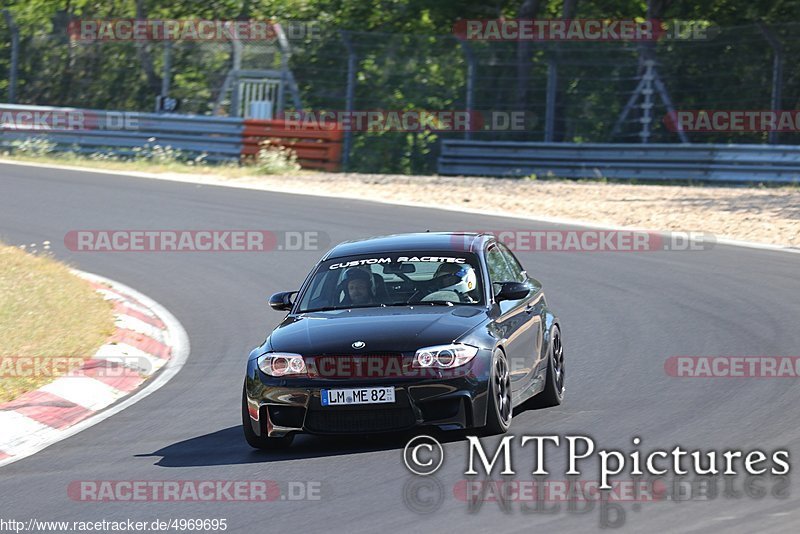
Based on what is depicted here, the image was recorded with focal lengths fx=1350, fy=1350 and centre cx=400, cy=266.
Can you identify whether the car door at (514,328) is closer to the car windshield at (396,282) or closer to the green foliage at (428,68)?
the car windshield at (396,282)

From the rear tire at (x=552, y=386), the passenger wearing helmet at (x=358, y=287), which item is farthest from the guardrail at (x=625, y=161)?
the passenger wearing helmet at (x=358, y=287)

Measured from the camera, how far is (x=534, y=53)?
28719 millimetres

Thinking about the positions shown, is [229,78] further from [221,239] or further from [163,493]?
[163,493]

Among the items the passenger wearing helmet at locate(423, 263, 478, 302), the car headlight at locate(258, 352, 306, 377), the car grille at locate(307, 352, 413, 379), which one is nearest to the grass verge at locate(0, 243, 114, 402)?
the car headlight at locate(258, 352, 306, 377)

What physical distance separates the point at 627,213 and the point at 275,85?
1236cm

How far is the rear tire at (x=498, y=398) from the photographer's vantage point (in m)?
8.27

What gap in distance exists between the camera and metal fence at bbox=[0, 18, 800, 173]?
26.6 metres

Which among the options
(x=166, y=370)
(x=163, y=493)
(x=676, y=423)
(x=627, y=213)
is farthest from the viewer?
(x=627, y=213)

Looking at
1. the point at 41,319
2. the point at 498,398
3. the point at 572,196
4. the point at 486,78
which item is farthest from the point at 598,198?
the point at 498,398

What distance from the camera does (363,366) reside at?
27.0ft

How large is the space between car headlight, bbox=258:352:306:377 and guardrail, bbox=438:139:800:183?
17.6m

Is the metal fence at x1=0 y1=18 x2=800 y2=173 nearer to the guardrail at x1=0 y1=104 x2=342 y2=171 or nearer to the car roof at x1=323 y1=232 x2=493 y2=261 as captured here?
the guardrail at x1=0 y1=104 x2=342 y2=171

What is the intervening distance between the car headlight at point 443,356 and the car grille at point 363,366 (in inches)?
3.1

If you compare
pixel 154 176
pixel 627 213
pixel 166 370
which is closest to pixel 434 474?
pixel 166 370
